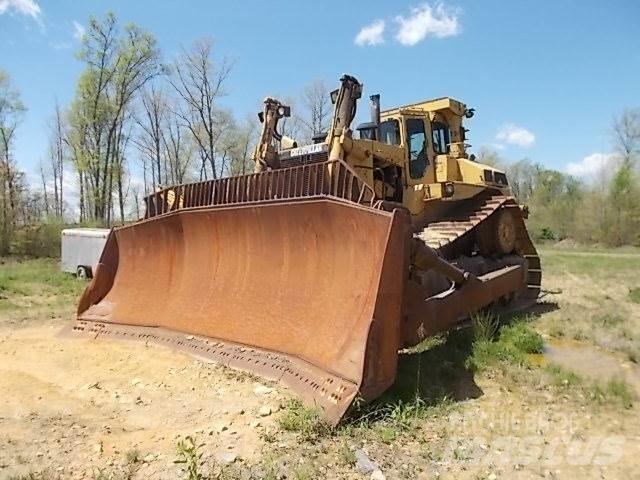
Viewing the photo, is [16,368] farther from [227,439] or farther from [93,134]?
[93,134]

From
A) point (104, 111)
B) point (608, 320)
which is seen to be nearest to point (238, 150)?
point (104, 111)

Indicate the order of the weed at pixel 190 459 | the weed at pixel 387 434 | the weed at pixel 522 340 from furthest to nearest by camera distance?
the weed at pixel 522 340
the weed at pixel 387 434
the weed at pixel 190 459

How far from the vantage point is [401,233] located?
3898 mm

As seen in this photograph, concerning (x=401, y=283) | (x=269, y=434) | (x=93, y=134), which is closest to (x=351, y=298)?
(x=401, y=283)

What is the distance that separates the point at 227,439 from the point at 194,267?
291 cm

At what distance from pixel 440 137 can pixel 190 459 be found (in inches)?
264

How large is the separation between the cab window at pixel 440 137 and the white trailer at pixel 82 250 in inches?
351

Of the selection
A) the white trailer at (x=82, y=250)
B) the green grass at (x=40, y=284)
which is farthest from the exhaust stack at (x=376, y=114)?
the white trailer at (x=82, y=250)

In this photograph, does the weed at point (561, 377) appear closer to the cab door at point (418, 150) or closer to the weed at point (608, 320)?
the weed at point (608, 320)

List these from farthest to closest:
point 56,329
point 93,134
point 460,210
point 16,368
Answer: point 93,134, point 460,210, point 56,329, point 16,368

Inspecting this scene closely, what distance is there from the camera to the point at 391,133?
8.05 meters

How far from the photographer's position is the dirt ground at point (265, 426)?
2877mm

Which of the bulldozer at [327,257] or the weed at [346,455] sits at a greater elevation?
the bulldozer at [327,257]

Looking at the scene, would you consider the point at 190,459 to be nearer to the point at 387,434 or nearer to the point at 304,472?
the point at 304,472
